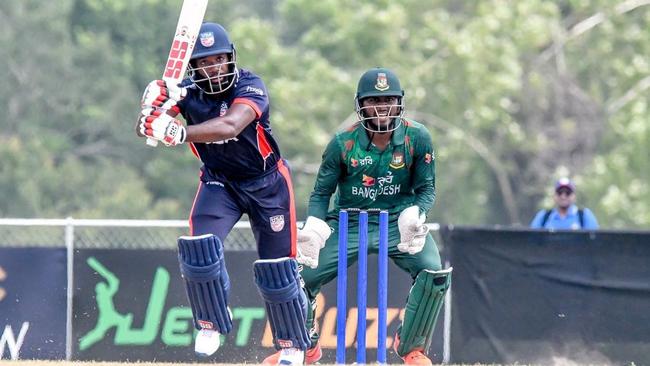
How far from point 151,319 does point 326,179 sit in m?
2.55

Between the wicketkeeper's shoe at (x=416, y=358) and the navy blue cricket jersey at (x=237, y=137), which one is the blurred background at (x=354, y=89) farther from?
the navy blue cricket jersey at (x=237, y=137)

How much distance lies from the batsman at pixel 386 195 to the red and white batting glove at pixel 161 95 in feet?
5.18

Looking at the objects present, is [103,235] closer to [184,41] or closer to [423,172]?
[423,172]

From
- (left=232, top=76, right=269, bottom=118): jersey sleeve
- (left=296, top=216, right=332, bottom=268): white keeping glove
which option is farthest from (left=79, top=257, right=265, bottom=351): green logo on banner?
(left=232, top=76, right=269, bottom=118): jersey sleeve

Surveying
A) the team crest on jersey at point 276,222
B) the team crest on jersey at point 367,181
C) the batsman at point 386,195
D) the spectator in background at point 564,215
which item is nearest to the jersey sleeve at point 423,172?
the batsman at point 386,195

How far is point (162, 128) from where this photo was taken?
23.7ft

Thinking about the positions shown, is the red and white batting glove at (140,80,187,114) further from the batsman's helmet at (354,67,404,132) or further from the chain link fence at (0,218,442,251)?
the chain link fence at (0,218,442,251)

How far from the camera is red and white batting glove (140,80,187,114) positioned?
7.36m

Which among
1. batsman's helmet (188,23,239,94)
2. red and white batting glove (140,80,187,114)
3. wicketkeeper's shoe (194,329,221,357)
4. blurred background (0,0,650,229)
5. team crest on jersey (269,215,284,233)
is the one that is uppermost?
blurred background (0,0,650,229)

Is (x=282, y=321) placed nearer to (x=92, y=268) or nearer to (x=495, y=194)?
(x=92, y=268)

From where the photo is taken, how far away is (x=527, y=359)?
1062cm

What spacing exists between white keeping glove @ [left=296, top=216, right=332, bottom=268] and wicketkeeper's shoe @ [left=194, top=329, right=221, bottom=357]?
0.98 meters

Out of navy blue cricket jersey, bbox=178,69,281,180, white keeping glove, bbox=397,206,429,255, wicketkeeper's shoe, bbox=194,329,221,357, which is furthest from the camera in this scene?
white keeping glove, bbox=397,206,429,255

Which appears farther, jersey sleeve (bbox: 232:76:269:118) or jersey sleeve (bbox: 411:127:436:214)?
jersey sleeve (bbox: 411:127:436:214)
